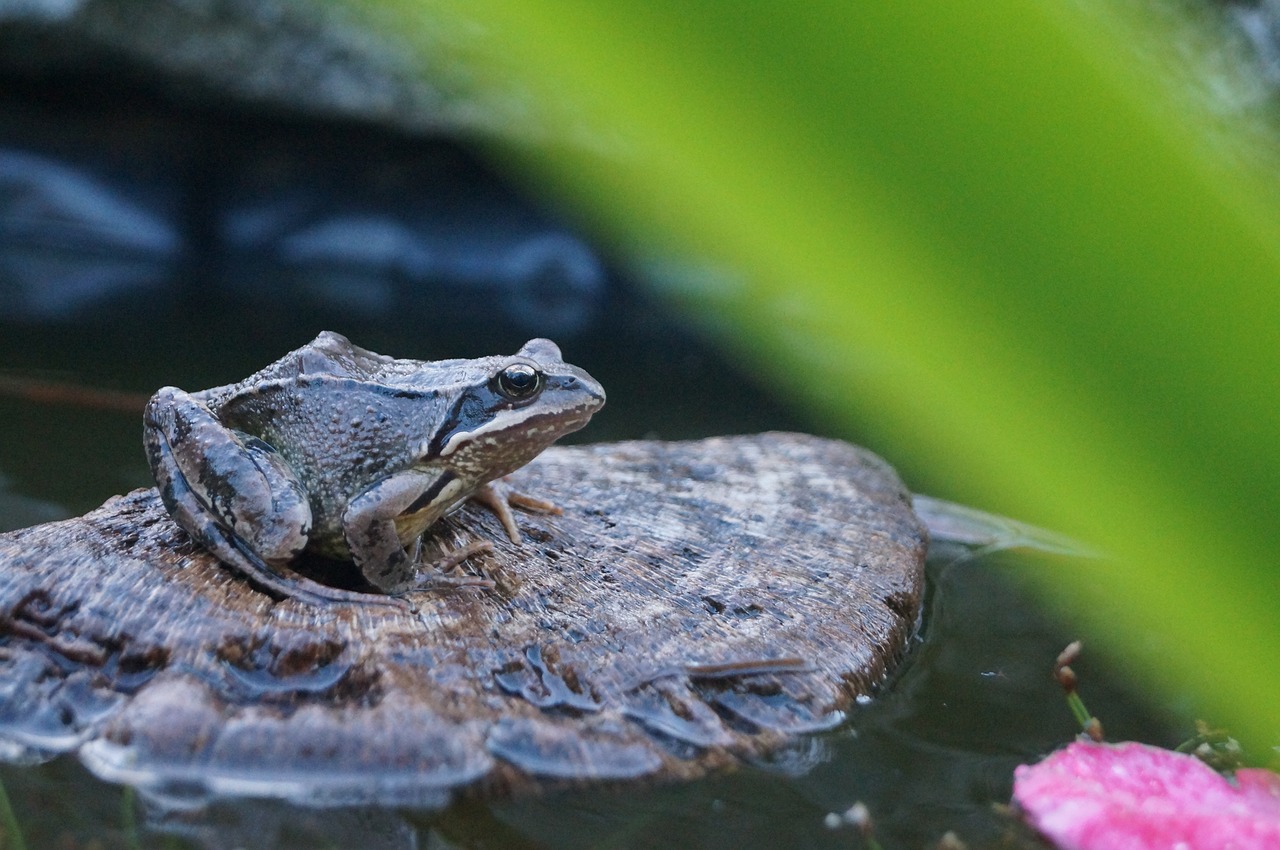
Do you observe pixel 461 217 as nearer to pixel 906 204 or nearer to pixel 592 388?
pixel 592 388

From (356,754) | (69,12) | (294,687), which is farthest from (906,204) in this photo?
(69,12)

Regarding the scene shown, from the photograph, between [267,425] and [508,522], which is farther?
[508,522]

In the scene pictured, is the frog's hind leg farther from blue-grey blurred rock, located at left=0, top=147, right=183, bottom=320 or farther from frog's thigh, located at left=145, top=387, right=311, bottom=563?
blue-grey blurred rock, located at left=0, top=147, right=183, bottom=320

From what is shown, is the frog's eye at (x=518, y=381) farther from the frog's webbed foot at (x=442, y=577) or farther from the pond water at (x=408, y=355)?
the pond water at (x=408, y=355)

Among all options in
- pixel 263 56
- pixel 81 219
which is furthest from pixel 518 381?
pixel 81 219

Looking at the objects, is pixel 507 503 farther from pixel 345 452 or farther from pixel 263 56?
pixel 263 56

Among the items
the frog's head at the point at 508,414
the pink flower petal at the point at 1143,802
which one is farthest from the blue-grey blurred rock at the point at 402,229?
the pink flower petal at the point at 1143,802

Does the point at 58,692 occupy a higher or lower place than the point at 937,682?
lower
